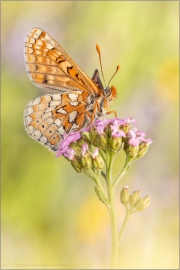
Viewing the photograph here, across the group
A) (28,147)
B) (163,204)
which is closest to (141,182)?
(163,204)

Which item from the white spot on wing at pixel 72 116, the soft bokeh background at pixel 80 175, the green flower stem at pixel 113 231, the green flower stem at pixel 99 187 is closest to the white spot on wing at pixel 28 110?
the white spot on wing at pixel 72 116

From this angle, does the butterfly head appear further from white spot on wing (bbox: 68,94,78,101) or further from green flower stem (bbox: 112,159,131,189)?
green flower stem (bbox: 112,159,131,189)

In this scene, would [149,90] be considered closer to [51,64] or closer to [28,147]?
[28,147]

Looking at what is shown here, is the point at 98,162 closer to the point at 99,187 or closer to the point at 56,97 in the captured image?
the point at 99,187

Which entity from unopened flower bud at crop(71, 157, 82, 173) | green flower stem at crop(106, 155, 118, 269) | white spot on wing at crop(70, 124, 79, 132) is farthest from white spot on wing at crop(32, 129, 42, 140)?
green flower stem at crop(106, 155, 118, 269)

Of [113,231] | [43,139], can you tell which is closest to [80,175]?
[43,139]

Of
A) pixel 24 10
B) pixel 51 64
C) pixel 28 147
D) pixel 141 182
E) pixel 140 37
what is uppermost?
pixel 24 10
